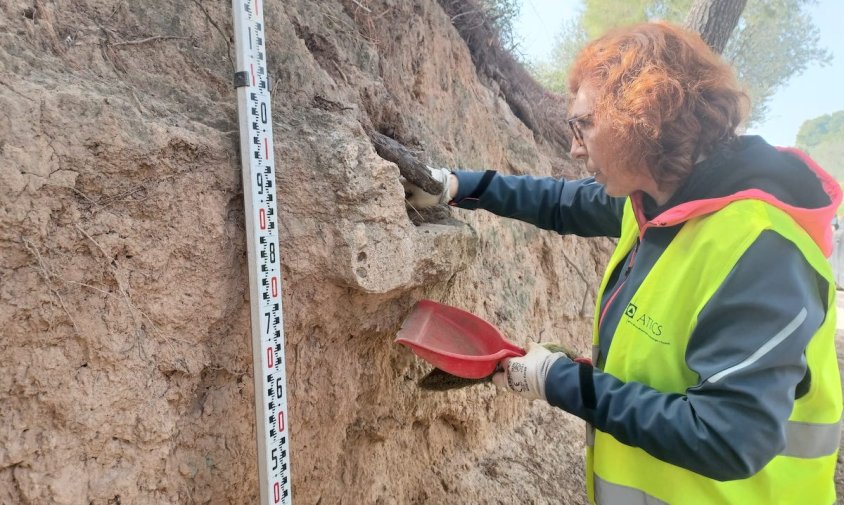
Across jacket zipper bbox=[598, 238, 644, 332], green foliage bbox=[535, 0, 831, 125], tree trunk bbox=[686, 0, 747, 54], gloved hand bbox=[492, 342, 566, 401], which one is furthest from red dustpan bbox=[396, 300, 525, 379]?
green foliage bbox=[535, 0, 831, 125]

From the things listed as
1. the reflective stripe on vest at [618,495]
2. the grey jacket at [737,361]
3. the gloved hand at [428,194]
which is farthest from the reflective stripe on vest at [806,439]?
the gloved hand at [428,194]

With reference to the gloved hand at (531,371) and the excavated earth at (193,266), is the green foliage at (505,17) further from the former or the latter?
the gloved hand at (531,371)

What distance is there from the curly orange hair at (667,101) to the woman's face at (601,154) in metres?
0.03

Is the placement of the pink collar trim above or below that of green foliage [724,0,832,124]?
below

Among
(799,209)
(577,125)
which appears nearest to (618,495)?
(799,209)

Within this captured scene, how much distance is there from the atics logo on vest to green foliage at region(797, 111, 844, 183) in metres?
21.8

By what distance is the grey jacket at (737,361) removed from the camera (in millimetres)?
1116

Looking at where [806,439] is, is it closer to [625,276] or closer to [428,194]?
[625,276]

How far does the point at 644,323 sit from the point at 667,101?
0.58 metres

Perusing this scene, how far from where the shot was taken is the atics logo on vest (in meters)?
1.31

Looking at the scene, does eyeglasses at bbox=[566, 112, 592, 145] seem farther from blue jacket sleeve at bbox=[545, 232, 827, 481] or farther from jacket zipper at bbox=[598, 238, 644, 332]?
blue jacket sleeve at bbox=[545, 232, 827, 481]

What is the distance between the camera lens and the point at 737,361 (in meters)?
1.12

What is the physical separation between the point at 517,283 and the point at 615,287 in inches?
61.1

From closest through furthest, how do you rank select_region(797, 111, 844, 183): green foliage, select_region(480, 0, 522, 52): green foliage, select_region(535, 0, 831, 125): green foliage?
select_region(480, 0, 522, 52): green foliage → select_region(535, 0, 831, 125): green foliage → select_region(797, 111, 844, 183): green foliage
